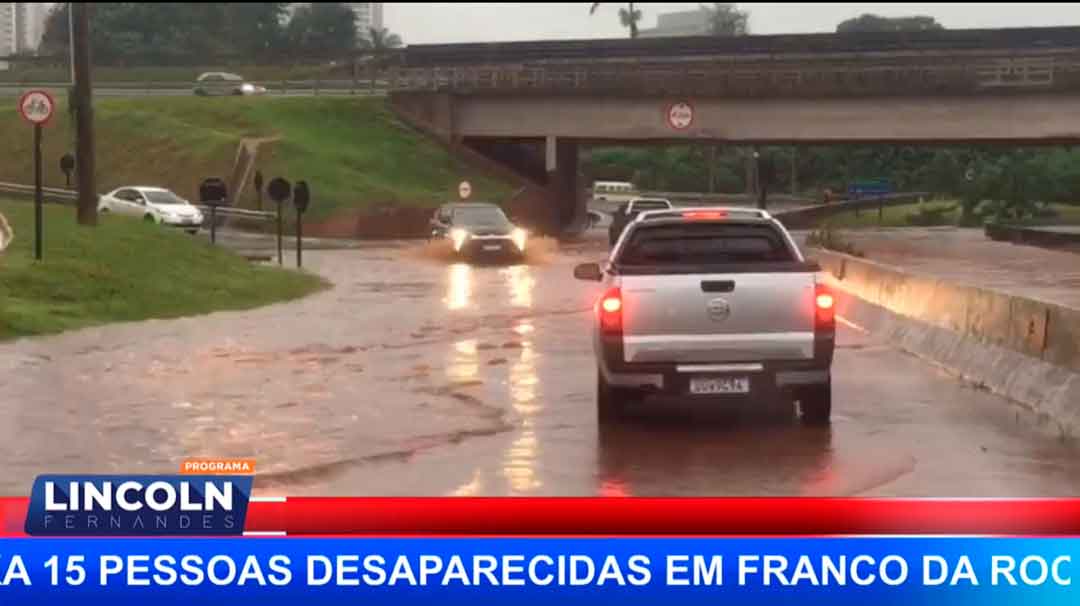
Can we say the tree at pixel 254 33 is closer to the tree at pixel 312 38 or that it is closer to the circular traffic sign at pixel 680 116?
the tree at pixel 312 38

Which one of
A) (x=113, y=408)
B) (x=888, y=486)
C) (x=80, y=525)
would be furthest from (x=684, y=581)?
(x=113, y=408)

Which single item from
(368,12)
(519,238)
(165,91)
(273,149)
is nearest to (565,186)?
(273,149)

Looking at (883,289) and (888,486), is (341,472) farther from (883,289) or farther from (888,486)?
(883,289)

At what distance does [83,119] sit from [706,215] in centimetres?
2346

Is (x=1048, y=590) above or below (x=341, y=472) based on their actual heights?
above

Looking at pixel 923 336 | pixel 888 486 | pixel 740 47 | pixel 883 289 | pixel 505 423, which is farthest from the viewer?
pixel 740 47

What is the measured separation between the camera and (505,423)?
46.8ft

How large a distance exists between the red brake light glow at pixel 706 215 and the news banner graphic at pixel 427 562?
6.57 metres

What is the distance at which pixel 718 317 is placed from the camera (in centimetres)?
1297

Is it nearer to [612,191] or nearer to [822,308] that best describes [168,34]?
[612,191]

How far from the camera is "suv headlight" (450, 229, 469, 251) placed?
4584cm

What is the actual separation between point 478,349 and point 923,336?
571cm

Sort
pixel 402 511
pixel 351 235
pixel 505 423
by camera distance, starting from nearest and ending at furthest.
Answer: pixel 402 511 → pixel 505 423 → pixel 351 235

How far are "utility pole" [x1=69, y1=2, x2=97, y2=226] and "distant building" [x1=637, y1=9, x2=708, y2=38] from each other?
7315 centimetres
